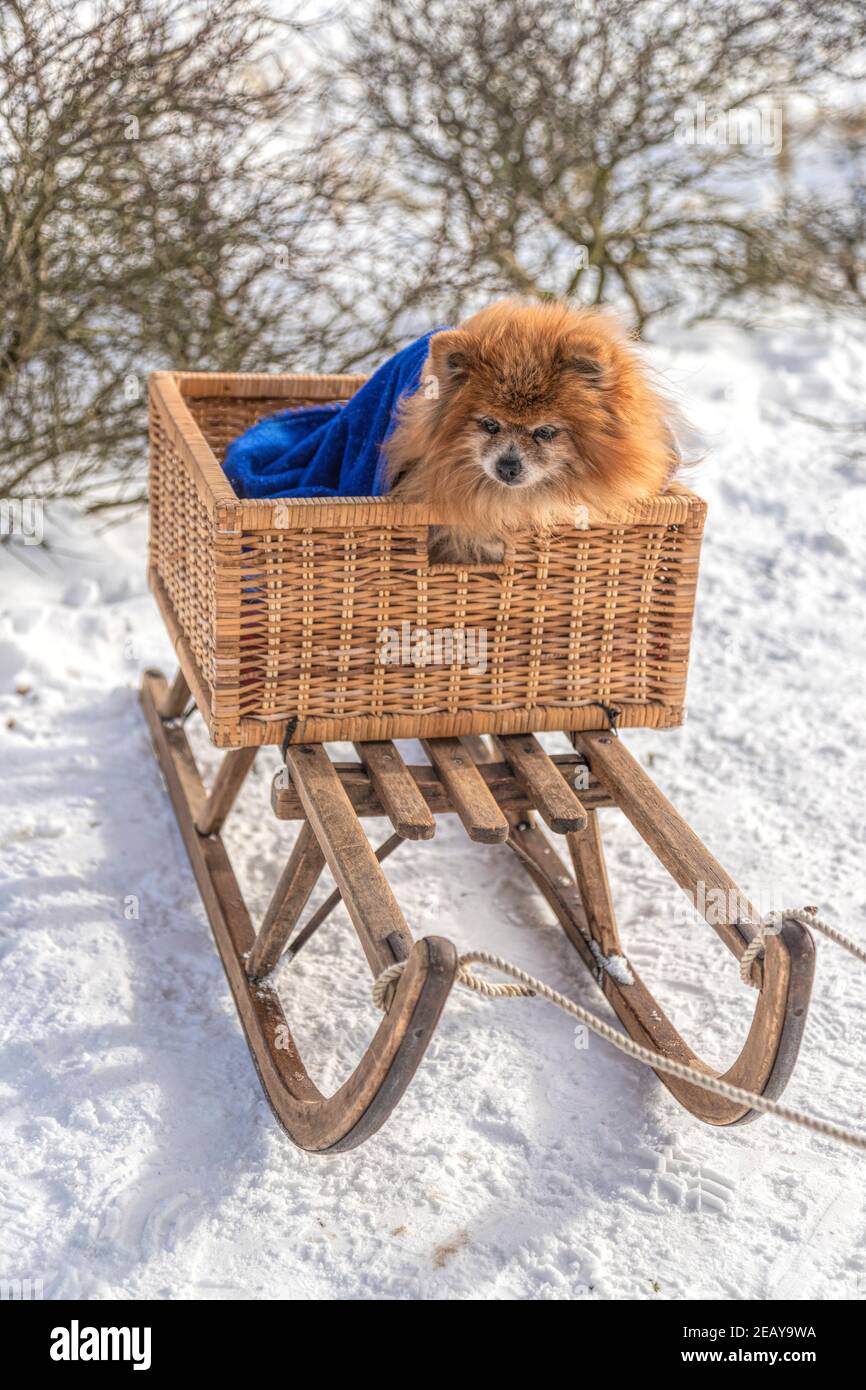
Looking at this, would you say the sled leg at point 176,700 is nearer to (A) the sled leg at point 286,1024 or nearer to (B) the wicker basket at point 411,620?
(A) the sled leg at point 286,1024

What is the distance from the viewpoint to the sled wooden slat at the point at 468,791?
220cm

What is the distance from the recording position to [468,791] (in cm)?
232

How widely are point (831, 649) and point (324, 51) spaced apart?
285 centimetres

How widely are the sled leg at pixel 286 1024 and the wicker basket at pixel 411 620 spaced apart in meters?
0.33

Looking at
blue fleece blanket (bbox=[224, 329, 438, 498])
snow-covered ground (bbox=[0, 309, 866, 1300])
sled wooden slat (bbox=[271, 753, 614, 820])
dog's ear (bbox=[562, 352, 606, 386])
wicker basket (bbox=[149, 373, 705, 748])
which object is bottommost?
snow-covered ground (bbox=[0, 309, 866, 1300])

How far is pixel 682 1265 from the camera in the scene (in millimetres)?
1983

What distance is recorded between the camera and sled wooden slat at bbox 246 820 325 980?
7.95ft

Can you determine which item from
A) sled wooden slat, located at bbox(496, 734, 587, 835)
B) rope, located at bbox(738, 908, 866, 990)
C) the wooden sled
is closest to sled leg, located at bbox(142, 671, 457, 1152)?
the wooden sled

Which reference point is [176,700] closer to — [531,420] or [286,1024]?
[286,1024]

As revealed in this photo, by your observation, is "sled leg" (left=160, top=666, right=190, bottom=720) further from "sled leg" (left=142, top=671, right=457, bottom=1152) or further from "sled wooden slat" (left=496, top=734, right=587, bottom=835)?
"sled wooden slat" (left=496, top=734, right=587, bottom=835)

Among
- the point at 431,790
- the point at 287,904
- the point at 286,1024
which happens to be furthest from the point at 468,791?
the point at 286,1024

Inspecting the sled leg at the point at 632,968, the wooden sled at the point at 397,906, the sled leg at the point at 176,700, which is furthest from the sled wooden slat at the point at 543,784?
the sled leg at the point at 176,700

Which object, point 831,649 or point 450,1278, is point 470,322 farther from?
point 831,649

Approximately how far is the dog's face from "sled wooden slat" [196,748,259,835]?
0.81 meters
